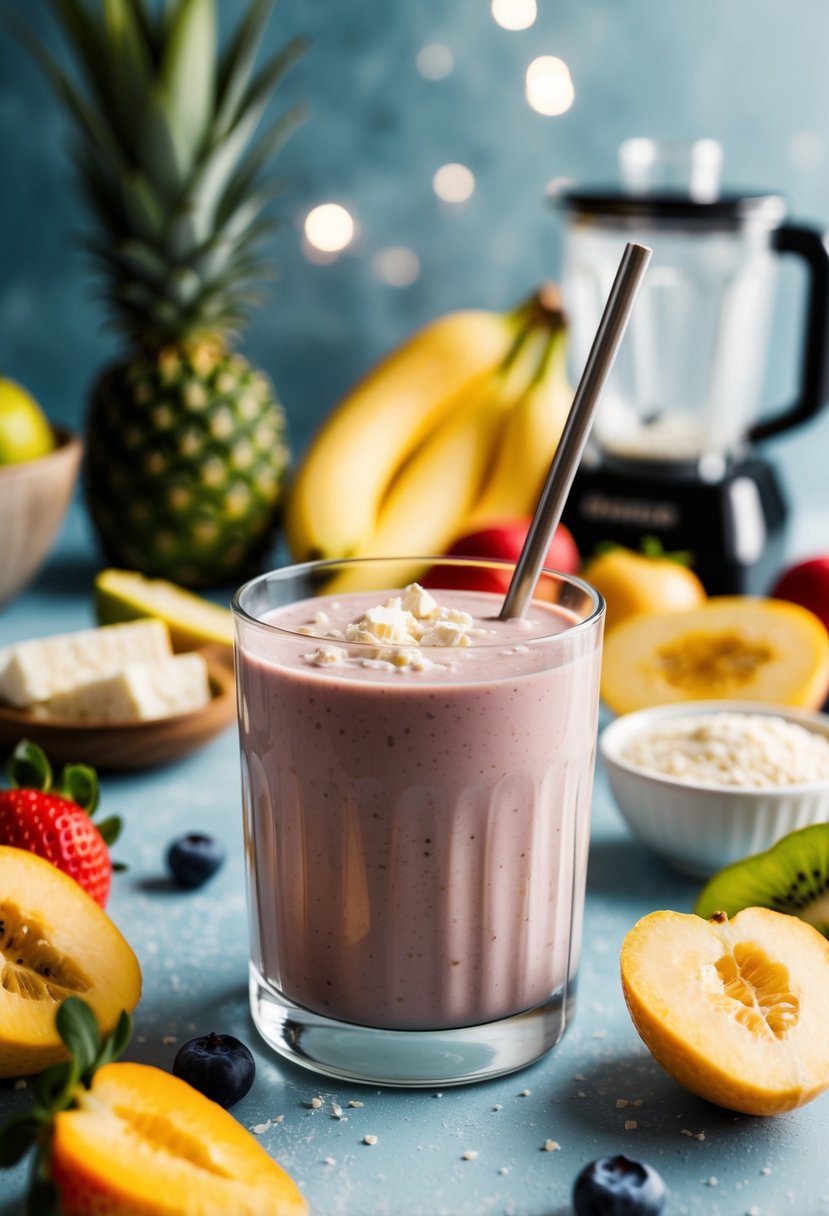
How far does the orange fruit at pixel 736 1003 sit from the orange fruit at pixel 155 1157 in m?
0.25

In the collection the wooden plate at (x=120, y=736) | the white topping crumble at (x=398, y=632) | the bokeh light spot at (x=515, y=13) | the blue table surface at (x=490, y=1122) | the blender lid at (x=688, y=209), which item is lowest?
the blue table surface at (x=490, y=1122)

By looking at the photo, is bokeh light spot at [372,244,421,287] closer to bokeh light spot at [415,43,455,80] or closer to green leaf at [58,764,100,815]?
bokeh light spot at [415,43,455,80]

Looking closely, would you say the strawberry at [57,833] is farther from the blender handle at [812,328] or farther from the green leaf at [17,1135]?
the blender handle at [812,328]

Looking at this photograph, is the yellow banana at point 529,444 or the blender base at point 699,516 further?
the yellow banana at point 529,444

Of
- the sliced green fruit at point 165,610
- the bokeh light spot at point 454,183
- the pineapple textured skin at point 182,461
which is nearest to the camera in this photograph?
the sliced green fruit at point 165,610

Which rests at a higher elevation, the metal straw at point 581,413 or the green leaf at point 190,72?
the green leaf at point 190,72

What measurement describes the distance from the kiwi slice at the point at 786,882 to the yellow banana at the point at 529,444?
102 cm

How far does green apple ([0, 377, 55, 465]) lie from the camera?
1887 mm

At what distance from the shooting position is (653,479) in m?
1.85

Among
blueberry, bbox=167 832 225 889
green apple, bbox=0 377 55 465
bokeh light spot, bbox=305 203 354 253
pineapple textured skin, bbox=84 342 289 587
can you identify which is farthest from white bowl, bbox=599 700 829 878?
bokeh light spot, bbox=305 203 354 253

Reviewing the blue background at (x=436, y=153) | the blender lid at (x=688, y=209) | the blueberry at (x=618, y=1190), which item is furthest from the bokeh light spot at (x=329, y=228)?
the blueberry at (x=618, y=1190)

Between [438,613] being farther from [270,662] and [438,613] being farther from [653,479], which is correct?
[653,479]

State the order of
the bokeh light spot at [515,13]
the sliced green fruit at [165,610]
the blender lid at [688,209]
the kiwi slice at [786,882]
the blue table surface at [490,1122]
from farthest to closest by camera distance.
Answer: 1. the bokeh light spot at [515,13]
2. the blender lid at [688,209]
3. the sliced green fruit at [165,610]
4. the kiwi slice at [786,882]
5. the blue table surface at [490,1122]

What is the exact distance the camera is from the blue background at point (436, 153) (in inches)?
82.0
